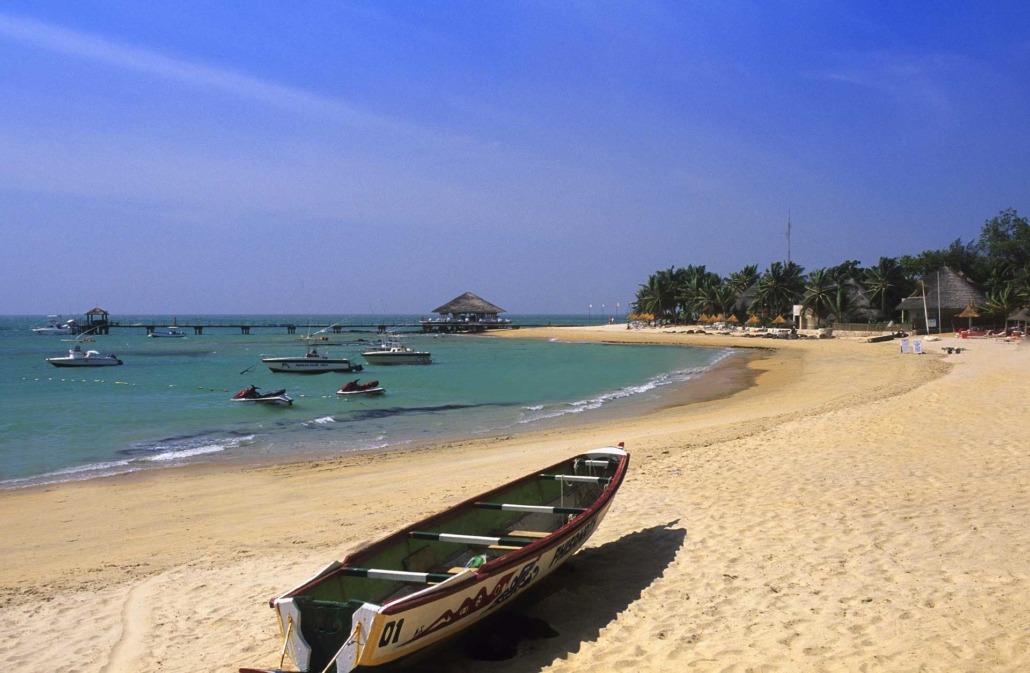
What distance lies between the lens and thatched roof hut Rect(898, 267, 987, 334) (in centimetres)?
5303

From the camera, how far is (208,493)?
1300 centimetres

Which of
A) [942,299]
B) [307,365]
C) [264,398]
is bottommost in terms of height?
[264,398]

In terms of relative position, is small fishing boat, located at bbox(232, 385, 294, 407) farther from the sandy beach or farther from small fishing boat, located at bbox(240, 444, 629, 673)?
small fishing boat, located at bbox(240, 444, 629, 673)

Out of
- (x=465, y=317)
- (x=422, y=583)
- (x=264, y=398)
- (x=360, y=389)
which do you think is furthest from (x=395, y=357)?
(x=465, y=317)

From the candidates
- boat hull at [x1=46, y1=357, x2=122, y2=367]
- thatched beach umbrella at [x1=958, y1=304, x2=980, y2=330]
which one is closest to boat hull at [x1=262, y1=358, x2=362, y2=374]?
boat hull at [x1=46, y1=357, x2=122, y2=367]

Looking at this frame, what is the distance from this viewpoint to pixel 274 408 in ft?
84.4

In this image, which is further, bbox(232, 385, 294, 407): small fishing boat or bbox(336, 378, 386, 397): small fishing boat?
bbox(336, 378, 386, 397): small fishing boat

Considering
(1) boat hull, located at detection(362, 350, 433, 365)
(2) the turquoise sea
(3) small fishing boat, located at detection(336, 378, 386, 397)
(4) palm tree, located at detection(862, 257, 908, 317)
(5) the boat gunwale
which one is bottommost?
(2) the turquoise sea

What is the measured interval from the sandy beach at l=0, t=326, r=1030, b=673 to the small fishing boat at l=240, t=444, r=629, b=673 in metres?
0.53

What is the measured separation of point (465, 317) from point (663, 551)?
91765 millimetres

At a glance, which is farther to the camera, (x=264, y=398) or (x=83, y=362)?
(x=83, y=362)

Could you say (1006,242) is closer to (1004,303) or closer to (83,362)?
(1004,303)

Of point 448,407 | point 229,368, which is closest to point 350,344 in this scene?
point 229,368

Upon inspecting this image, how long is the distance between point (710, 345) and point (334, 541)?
2187 inches
